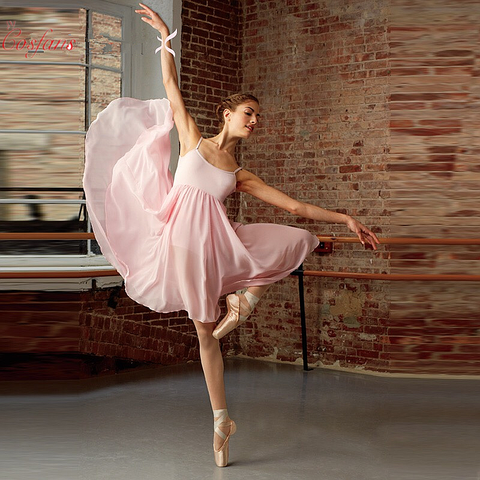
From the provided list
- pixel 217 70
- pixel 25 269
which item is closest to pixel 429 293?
pixel 217 70

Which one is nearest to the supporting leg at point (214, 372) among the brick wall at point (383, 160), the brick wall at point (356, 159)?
the brick wall at point (356, 159)

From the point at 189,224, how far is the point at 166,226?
130 mm

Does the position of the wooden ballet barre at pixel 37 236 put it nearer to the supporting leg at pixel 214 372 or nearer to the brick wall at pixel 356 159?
the brick wall at pixel 356 159

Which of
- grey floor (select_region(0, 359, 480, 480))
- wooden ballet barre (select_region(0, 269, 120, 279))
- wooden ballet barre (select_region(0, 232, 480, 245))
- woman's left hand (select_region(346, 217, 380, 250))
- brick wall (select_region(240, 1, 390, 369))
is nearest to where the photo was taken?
grey floor (select_region(0, 359, 480, 480))

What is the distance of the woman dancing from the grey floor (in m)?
0.38

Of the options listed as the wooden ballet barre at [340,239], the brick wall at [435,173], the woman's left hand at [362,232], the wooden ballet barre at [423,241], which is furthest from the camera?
the brick wall at [435,173]

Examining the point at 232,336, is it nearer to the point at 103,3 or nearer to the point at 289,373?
the point at 289,373

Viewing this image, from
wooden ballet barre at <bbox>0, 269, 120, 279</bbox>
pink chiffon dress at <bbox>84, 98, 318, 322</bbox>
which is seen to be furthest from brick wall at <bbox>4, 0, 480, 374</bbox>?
pink chiffon dress at <bbox>84, 98, 318, 322</bbox>

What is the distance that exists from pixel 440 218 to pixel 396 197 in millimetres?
357

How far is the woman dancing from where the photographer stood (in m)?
3.57

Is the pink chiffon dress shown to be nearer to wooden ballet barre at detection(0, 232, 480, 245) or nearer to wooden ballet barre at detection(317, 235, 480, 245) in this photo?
wooden ballet barre at detection(0, 232, 480, 245)

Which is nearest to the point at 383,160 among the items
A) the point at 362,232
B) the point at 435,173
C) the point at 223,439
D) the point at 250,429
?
the point at 435,173

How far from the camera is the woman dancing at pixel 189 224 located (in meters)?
3.57

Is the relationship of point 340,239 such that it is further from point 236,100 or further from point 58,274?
point 236,100
